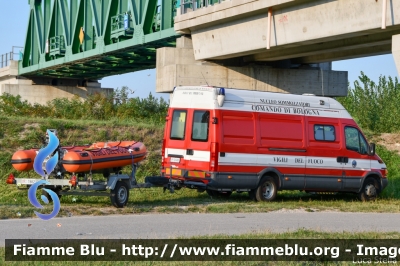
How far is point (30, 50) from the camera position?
171ft

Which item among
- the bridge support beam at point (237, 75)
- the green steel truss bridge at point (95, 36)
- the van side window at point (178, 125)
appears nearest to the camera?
the van side window at point (178, 125)

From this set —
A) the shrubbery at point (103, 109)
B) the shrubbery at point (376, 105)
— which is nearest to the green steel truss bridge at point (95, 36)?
the shrubbery at point (103, 109)

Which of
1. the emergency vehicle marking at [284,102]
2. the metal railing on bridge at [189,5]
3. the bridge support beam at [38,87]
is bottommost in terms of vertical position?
the emergency vehicle marking at [284,102]

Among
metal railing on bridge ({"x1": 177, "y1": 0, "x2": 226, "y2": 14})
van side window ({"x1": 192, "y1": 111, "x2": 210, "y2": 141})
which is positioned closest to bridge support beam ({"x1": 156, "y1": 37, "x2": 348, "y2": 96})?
metal railing on bridge ({"x1": 177, "y1": 0, "x2": 226, "y2": 14})

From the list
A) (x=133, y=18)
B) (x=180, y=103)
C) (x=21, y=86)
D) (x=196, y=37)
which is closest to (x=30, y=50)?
(x=21, y=86)

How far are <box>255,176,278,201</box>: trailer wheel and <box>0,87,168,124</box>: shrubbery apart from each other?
577 inches

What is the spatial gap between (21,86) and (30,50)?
4.35 m

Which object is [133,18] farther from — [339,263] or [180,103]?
[339,263]

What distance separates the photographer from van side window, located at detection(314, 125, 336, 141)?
19359mm

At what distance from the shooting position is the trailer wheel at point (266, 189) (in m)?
18.5

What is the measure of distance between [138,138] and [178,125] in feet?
28.5

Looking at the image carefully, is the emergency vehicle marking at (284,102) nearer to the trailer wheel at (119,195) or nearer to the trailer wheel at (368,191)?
the trailer wheel at (368,191)

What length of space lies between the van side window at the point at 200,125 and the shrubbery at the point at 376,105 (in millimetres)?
18219

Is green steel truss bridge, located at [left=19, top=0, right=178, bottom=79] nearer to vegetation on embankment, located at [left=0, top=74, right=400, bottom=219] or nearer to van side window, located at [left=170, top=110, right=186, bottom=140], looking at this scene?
vegetation on embankment, located at [left=0, top=74, right=400, bottom=219]
